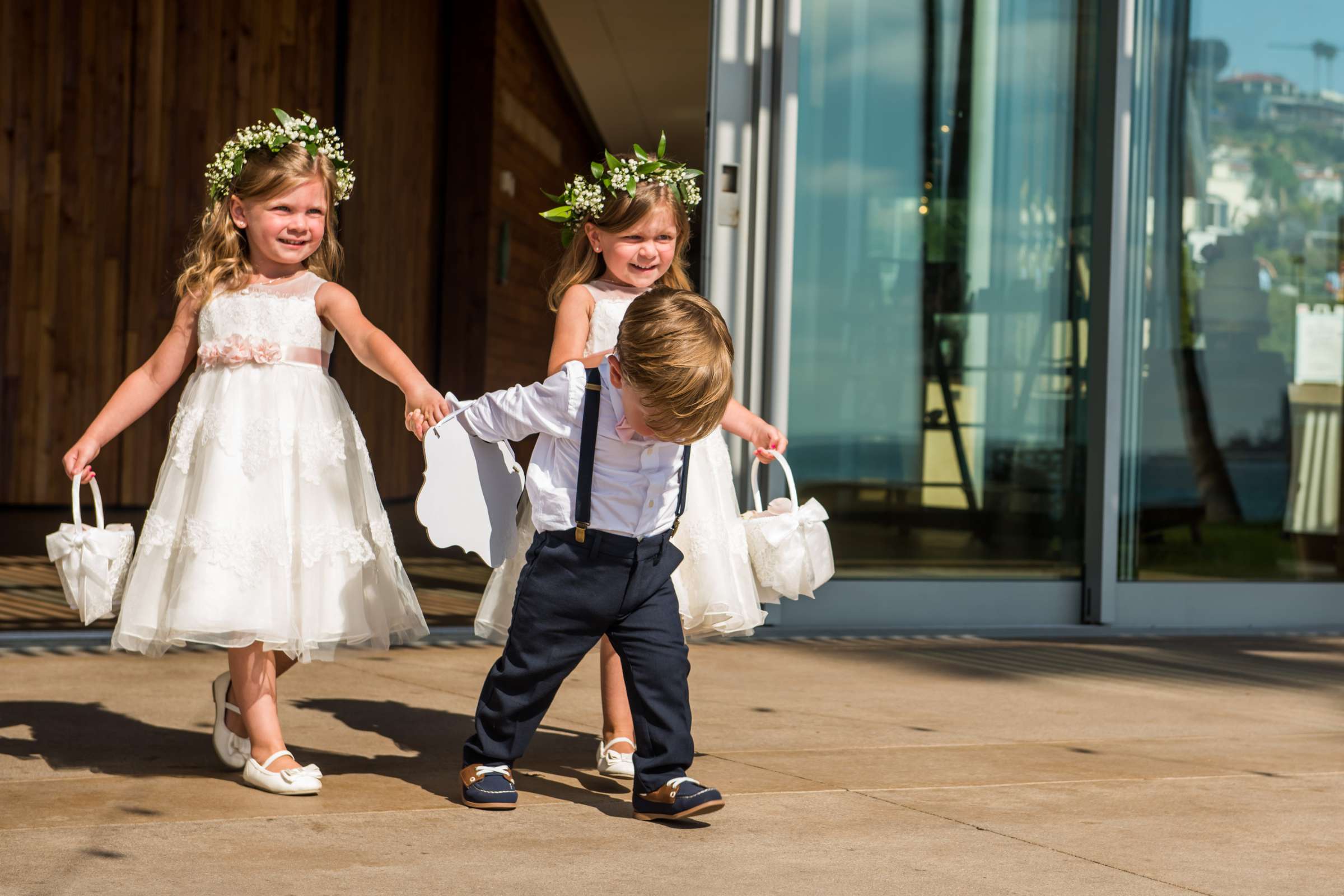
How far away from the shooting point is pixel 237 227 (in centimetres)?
287

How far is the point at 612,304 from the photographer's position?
296cm

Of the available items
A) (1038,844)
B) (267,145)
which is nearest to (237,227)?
(267,145)

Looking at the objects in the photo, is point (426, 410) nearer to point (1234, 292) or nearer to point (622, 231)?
point (622, 231)

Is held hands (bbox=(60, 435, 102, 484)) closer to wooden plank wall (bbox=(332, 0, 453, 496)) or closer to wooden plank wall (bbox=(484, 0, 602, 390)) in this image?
wooden plank wall (bbox=(332, 0, 453, 496))

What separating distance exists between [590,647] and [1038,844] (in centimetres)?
83

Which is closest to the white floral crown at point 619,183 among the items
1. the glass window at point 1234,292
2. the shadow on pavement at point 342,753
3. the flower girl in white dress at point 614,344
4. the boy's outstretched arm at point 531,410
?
the flower girl in white dress at point 614,344

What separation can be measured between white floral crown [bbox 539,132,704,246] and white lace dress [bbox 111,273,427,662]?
60 cm

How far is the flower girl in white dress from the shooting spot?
113 inches

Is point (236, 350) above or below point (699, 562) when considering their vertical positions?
above

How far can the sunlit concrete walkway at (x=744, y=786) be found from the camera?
2166 millimetres

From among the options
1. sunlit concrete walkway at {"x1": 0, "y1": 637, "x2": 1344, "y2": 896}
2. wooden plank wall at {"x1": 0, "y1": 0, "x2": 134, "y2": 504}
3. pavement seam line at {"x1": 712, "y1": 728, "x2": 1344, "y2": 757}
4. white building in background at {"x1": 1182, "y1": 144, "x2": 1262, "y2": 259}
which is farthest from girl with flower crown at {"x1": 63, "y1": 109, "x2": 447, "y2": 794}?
wooden plank wall at {"x1": 0, "y1": 0, "x2": 134, "y2": 504}

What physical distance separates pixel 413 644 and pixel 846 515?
5.02 ft

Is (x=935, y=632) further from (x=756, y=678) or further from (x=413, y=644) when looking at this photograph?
(x=413, y=644)

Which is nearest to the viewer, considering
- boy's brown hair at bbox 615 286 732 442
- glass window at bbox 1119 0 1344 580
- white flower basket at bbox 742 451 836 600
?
boy's brown hair at bbox 615 286 732 442
